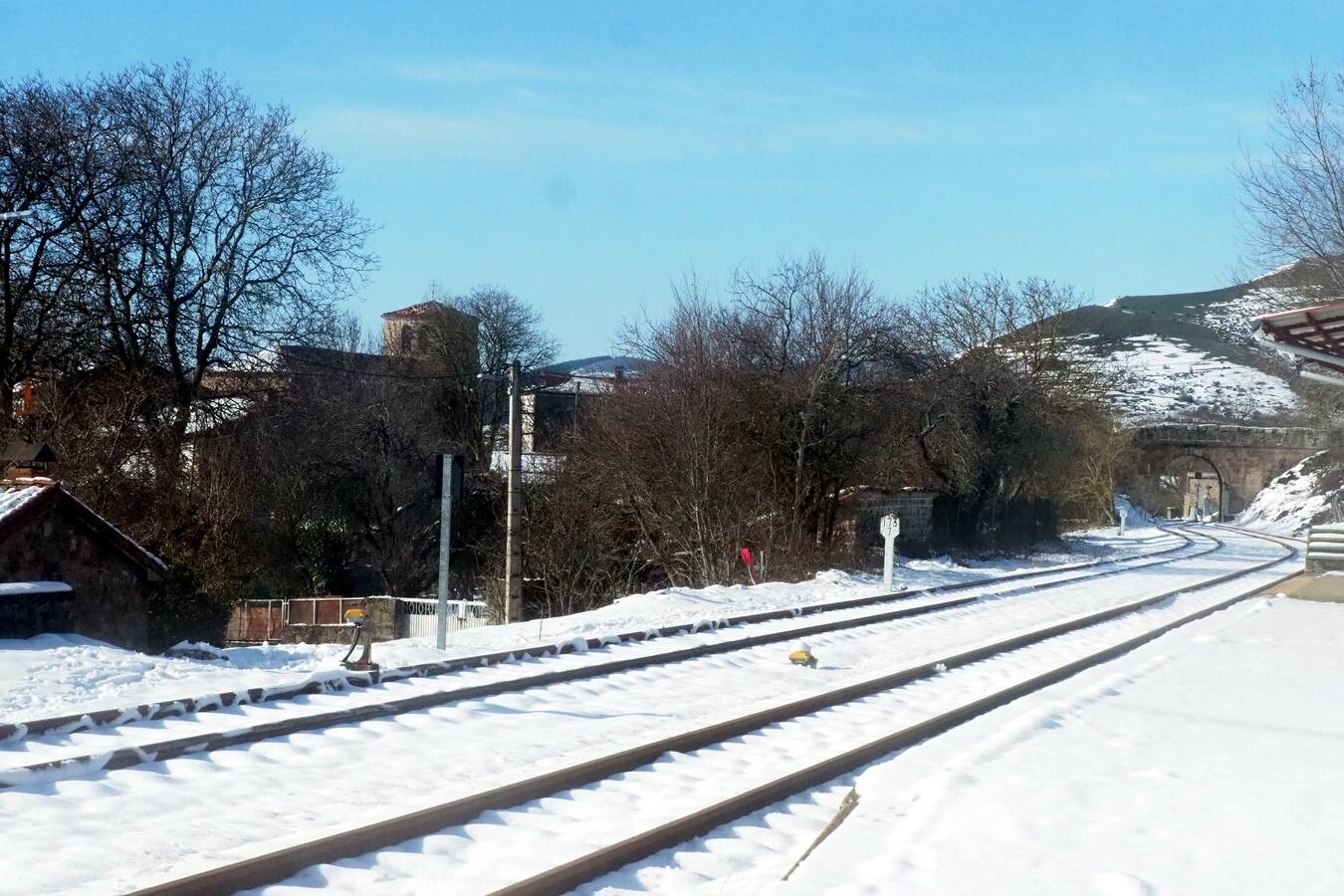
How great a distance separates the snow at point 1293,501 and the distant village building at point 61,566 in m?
57.5

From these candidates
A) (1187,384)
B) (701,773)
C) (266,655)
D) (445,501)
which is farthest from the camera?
(1187,384)

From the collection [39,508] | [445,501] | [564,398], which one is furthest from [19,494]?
[564,398]

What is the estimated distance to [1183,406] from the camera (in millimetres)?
102750

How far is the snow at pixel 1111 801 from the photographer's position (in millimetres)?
6051

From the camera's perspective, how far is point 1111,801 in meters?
7.57

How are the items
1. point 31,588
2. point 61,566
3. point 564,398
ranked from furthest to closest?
point 564,398
point 61,566
point 31,588

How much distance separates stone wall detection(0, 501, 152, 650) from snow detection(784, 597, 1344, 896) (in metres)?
12.3

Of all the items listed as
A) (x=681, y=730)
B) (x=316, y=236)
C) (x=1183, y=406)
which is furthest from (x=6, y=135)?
(x=1183, y=406)

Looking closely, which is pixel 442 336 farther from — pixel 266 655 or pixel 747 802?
pixel 747 802

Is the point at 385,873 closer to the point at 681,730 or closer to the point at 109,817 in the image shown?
the point at 109,817

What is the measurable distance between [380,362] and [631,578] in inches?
1080

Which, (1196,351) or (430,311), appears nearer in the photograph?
(430,311)

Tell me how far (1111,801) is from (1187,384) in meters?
115

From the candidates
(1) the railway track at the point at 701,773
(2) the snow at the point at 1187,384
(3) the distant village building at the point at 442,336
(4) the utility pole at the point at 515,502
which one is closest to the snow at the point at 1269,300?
(4) the utility pole at the point at 515,502
